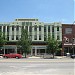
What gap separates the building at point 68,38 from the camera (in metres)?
76.5

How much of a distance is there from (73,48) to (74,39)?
8.92 ft

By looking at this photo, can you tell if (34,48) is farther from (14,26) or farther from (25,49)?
(25,49)

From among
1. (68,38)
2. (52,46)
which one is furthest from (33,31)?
(52,46)

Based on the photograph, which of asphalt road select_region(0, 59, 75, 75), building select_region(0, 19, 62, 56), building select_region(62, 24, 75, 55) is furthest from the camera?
building select_region(0, 19, 62, 56)

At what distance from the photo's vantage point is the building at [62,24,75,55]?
76500 mm

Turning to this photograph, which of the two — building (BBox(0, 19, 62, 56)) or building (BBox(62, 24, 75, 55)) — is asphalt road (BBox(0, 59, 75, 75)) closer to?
building (BBox(62, 24, 75, 55))

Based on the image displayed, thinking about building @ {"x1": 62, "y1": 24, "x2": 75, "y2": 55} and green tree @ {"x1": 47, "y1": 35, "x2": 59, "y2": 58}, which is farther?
building @ {"x1": 62, "y1": 24, "x2": 75, "y2": 55}

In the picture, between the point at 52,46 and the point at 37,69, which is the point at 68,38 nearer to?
the point at 52,46

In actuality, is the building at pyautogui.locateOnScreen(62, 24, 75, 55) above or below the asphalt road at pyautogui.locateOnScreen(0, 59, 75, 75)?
above

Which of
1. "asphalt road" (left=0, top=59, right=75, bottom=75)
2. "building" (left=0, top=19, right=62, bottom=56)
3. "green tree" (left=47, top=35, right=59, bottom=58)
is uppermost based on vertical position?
"building" (left=0, top=19, right=62, bottom=56)

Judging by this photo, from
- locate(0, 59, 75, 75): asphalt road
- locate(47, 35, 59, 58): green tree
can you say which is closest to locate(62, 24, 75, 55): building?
locate(47, 35, 59, 58): green tree

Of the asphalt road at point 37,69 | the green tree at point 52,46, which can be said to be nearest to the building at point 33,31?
the green tree at point 52,46

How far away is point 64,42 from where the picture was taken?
76750mm

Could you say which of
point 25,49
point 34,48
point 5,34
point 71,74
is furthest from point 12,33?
point 71,74
